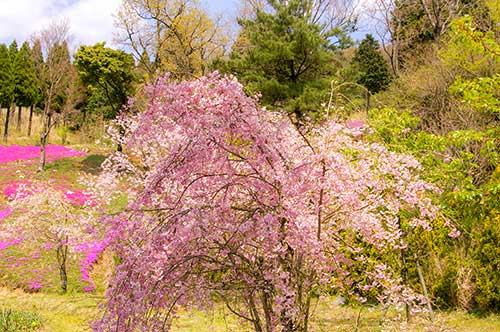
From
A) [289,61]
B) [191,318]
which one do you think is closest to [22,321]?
[191,318]

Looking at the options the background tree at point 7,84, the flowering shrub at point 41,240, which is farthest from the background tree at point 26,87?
the flowering shrub at point 41,240

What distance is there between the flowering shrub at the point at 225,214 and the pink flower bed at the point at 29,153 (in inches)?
936

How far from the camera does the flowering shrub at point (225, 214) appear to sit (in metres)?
2.93

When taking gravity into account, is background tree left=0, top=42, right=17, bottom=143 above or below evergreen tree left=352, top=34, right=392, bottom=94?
below

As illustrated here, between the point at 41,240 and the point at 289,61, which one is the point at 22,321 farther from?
the point at 289,61

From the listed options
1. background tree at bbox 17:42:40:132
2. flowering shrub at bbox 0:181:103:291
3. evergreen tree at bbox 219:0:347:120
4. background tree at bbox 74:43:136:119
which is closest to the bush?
flowering shrub at bbox 0:181:103:291

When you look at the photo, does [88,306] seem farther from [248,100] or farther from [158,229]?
[248,100]

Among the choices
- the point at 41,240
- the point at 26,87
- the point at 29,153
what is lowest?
the point at 41,240

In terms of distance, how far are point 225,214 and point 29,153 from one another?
87.1 feet

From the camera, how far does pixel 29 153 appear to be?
86.5 ft

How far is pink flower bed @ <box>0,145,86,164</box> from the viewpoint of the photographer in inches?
971

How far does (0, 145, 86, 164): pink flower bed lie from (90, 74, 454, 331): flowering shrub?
2378 centimetres

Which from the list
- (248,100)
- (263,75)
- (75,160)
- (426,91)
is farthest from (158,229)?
(75,160)

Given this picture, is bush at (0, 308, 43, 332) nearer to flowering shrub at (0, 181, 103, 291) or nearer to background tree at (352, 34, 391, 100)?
flowering shrub at (0, 181, 103, 291)
